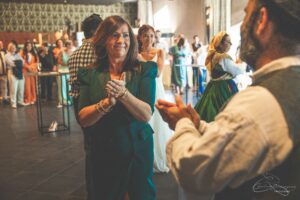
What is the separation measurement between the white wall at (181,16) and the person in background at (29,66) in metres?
5.61

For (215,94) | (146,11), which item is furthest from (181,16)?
(215,94)

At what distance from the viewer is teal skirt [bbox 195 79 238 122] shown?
367 centimetres

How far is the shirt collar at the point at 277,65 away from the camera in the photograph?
0.89m

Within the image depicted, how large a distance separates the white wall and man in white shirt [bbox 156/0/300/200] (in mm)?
11150

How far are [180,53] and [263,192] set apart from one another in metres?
9.59

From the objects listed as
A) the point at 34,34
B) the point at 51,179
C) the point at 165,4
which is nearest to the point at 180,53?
the point at 165,4

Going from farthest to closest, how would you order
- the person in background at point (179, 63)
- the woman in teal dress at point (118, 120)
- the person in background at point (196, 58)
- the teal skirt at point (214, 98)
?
the person in background at point (196, 58)
the person in background at point (179, 63)
the teal skirt at point (214, 98)
the woman in teal dress at point (118, 120)

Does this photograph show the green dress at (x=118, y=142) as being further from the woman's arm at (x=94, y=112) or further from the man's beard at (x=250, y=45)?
the man's beard at (x=250, y=45)

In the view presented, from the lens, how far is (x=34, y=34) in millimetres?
16172

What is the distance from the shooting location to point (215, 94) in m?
3.82

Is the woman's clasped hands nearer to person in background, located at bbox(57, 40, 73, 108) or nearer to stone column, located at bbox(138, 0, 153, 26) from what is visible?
person in background, located at bbox(57, 40, 73, 108)

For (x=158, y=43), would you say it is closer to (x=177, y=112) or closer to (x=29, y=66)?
(x=29, y=66)

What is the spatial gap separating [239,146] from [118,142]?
105cm

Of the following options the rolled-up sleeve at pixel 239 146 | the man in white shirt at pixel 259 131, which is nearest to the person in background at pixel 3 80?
the man in white shirt at pixel 259 131
